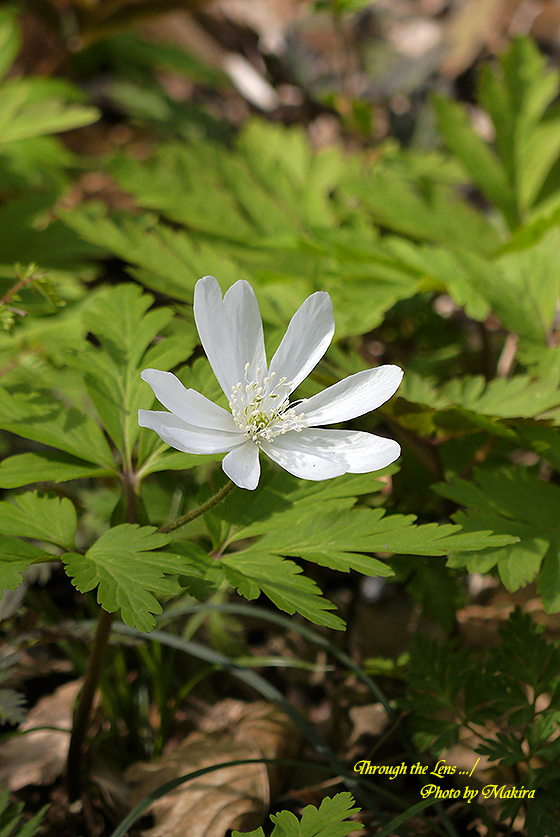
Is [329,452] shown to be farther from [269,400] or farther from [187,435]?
[187,435]

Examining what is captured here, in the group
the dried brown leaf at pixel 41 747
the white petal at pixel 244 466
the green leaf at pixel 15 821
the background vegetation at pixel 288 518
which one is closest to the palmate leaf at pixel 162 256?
the background vegetation at pixel 288 518

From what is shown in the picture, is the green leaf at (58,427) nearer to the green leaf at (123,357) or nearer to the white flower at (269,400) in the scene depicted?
the green leaf at (123,357)

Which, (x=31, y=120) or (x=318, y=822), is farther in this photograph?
(x=31, y=120)

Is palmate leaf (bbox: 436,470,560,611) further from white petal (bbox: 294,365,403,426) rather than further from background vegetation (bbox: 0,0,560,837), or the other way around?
white petal (bbox: 294,365,403,426)

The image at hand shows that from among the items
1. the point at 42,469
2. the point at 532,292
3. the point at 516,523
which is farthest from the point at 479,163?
the point at 42,469

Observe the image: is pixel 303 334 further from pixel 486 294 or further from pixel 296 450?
pixel 486 294

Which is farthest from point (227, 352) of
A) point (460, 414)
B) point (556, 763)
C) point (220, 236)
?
point (220, 236)
